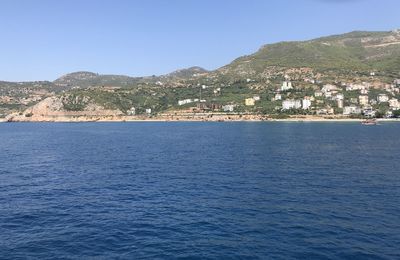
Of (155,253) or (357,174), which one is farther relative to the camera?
(357,174)

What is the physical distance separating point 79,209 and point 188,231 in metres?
13.6

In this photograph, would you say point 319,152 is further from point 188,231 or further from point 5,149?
point 5,149

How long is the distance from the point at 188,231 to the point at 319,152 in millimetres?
62294

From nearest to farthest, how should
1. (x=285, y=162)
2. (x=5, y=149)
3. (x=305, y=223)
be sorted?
(x=305, y=223) < (x=285, y=162) < (x=5, y=149)

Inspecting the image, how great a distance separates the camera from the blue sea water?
3064 cm

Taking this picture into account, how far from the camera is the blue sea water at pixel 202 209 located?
101 feet

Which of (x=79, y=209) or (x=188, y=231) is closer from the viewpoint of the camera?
(x=188, y=231)

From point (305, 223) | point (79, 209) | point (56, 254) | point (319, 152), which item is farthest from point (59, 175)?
point (319, 152)

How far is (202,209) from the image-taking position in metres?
41.3

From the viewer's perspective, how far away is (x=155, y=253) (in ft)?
97.9

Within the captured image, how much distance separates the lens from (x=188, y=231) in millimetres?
34438

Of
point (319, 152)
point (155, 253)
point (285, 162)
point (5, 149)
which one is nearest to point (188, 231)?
point (155, 253)

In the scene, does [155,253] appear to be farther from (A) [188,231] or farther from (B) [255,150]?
(B) [255,150]

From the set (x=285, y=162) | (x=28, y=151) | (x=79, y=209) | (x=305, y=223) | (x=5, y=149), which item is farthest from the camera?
(x=5, y=149)
